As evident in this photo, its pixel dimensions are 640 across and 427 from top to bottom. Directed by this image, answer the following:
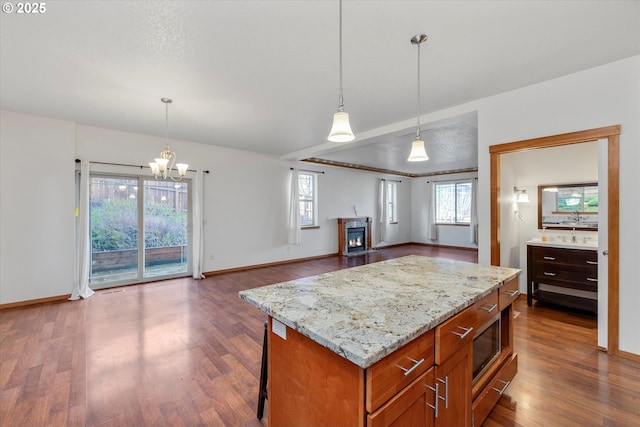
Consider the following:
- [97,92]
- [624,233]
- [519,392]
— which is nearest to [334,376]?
[519,392]

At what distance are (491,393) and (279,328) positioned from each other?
4.66 feet

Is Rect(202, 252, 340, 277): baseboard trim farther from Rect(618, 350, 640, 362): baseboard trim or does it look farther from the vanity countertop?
Rect(618, 350, 640, 362): baseboard trim

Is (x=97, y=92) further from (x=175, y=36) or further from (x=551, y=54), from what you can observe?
(x=551, y=54)

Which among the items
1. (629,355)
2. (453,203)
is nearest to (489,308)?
(629,355)

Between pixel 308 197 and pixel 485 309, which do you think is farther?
pixel 308 197

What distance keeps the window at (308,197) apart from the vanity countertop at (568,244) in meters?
4.81

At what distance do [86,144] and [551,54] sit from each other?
20.0ft

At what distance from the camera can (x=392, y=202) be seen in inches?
377

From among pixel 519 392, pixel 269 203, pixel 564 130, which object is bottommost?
pixel 519 392

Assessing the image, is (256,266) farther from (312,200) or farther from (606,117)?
(606,117)

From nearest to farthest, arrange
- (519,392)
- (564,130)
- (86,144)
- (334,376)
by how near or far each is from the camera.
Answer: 1. (334,376)
2. (519,392)
3. (564,130)
4. (86,144)

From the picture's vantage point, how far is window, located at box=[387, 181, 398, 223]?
9.44m

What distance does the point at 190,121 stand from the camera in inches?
161

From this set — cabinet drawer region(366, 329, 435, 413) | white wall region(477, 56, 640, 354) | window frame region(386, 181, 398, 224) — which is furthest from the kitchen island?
window frame region(386, 181, 398, 224)
